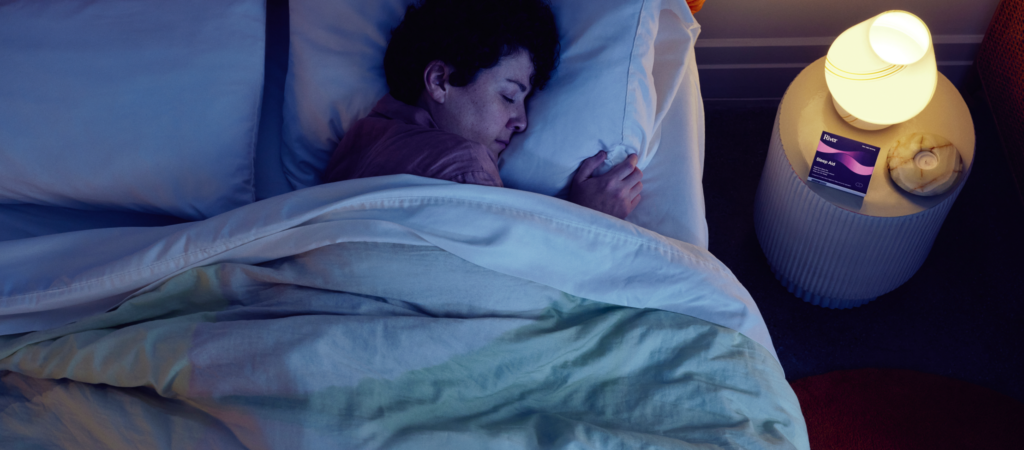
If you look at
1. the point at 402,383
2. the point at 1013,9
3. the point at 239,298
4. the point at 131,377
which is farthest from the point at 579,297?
the point at 1013,9

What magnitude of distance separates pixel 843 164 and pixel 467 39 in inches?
32.8

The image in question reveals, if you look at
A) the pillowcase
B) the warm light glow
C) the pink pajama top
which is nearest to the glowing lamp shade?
the warm light glow

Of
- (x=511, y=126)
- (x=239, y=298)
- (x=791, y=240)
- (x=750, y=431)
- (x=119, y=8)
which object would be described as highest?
(x=119, y=8)

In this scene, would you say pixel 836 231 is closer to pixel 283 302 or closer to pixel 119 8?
pixel 283 302

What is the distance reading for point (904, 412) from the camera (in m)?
1.47

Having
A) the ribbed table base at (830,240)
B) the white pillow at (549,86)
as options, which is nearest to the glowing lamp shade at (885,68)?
the ribbed table base at (830,240)

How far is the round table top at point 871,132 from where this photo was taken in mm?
1268

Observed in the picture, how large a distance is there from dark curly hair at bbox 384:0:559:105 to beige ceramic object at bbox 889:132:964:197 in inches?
29.9

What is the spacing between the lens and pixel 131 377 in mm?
848

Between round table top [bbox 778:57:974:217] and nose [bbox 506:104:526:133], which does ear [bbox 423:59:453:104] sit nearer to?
nose [bbox 506:104:526:133]

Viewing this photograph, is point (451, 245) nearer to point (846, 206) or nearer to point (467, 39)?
point (467, 39)

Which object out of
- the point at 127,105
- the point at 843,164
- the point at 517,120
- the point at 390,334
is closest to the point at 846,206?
the point at 843,164

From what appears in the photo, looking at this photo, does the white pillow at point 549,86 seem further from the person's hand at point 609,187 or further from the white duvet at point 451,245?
the white duvet at point 451,245

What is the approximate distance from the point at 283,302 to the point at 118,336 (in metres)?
0.24
